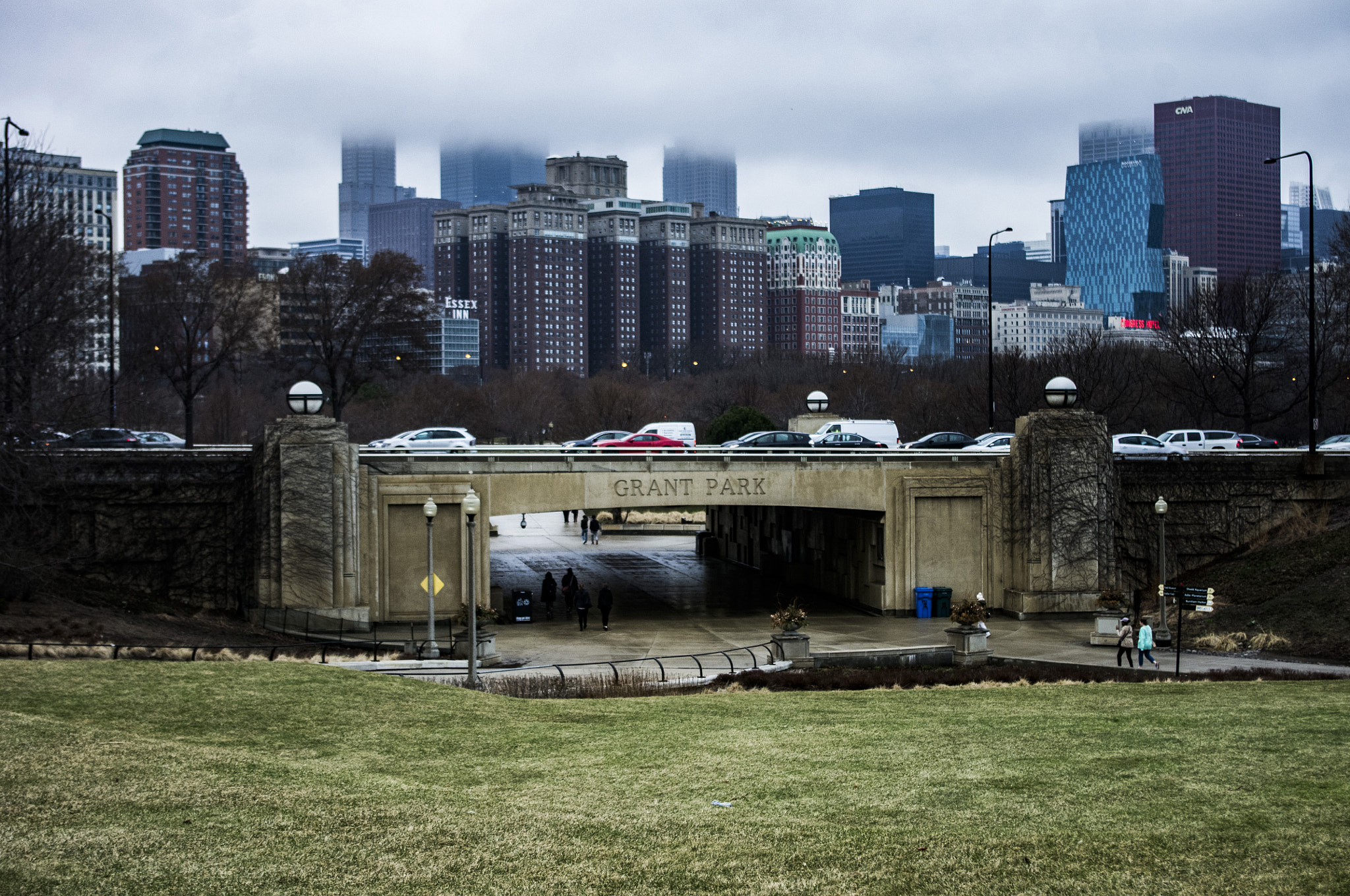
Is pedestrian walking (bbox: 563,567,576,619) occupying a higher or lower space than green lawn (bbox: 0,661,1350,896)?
lower

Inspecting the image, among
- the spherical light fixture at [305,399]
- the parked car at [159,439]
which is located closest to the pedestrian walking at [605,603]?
the spherical light fixture at [305,399]

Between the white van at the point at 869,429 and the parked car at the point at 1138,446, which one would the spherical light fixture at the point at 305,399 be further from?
the parked car at the point at 1138,446

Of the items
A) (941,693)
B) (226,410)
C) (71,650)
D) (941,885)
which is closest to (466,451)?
(71,650)

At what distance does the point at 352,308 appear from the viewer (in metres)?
73.2

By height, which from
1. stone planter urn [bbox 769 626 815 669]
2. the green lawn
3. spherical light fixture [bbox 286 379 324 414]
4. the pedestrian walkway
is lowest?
the pedestrian walkway

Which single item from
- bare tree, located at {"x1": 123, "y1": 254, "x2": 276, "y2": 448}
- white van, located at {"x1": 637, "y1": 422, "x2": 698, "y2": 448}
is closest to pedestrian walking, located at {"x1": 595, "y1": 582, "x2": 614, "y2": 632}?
white van, located at {"x1": 637, "y1": 422, "x2": 698, "y2": 448}

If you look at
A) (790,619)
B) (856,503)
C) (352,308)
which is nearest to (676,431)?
(856,503)

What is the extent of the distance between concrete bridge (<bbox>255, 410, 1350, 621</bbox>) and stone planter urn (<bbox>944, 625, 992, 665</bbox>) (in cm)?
1104

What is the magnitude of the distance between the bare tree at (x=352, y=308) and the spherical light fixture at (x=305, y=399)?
29867mm

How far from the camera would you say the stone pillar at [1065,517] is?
43469mm

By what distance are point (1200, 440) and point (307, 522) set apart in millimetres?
39609

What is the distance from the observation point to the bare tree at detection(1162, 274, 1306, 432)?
233 feet

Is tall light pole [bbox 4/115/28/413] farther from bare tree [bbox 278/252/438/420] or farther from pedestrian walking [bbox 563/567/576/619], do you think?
bare tree [bbox 278/252/438/420]

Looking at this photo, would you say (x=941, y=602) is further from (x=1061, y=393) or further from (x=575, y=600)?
(x=575, y=600)
